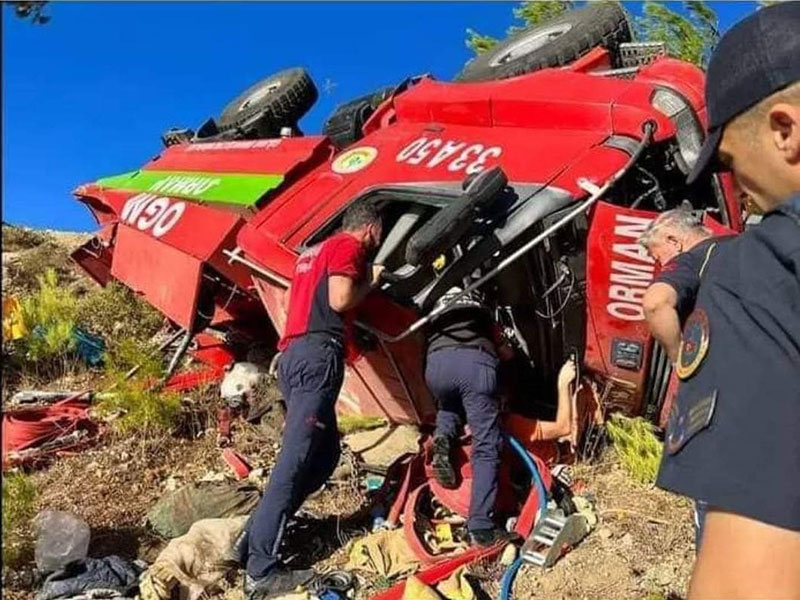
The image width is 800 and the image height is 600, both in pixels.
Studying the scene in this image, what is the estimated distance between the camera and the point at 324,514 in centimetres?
529

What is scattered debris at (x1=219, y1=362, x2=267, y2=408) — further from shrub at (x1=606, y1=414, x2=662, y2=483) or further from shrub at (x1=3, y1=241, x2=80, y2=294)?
shrub at (x1=3, y1=241, x2=80, y2=294)

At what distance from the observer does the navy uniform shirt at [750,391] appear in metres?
0.92

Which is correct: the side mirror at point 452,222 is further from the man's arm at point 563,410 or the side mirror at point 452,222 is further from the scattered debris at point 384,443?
the scattered debris at point 384,443

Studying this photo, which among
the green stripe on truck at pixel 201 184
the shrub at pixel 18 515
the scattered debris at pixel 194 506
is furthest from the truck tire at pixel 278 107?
the shrub at pixel 18 515

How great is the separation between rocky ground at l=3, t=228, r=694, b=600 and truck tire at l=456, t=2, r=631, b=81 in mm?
2299

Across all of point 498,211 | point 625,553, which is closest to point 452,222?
point 498,211

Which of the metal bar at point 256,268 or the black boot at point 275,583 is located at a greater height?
the metal bar at point 256,268

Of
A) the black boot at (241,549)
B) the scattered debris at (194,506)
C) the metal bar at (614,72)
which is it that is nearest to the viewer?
the black boot at (241,549)

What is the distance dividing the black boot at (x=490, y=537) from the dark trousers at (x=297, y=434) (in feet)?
2.66

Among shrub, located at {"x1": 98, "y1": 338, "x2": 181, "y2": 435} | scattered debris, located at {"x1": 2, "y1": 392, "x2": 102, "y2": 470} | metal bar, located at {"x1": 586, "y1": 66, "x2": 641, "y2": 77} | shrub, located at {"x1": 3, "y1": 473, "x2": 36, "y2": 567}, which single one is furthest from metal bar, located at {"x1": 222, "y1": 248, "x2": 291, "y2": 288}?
metal bar, located at {"x1": 586, "y1": 66, "x2": 641, "y2": 77}

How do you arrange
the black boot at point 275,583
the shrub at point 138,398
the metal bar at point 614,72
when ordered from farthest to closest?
the shrub at point 138,398 → the metal bar at point 614,72 → the black boot at point 275,583

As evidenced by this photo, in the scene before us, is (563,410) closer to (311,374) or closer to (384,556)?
(384,556)

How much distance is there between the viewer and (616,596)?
413 centimetres

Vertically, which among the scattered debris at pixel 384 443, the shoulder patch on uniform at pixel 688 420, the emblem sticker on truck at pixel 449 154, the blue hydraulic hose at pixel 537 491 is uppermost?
the shoulder patch on uniform at pixel 688 420
